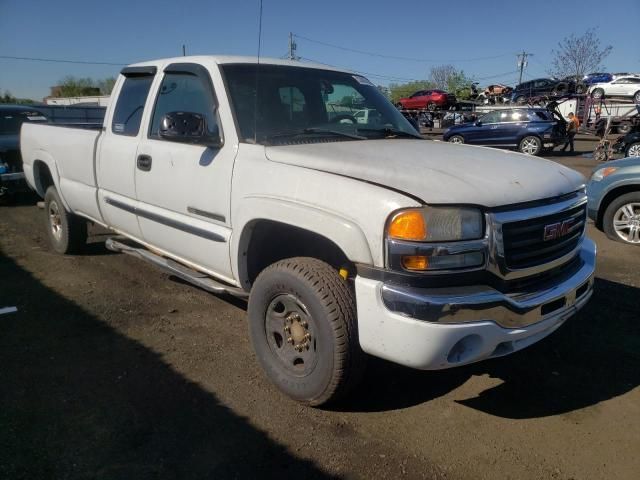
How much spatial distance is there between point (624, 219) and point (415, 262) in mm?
5643

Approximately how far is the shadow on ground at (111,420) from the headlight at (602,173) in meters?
6.07

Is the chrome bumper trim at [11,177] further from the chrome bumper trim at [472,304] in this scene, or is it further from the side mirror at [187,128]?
the chrome bumper trim at [472,304]

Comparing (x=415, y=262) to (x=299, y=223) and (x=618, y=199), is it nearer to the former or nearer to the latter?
(x=299, y=223)

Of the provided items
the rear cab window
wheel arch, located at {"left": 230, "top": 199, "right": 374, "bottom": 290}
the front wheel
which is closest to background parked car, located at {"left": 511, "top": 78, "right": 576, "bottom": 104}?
the front wheel

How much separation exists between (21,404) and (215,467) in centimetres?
133

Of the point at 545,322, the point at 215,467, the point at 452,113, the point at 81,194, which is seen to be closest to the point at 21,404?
the point at 215,467

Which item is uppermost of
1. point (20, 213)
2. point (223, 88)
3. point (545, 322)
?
point (223, 88)

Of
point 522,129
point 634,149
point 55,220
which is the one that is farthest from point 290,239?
point 522,129

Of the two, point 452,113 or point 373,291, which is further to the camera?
point 452,113

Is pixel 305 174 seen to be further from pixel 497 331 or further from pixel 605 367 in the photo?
pixel 605 367

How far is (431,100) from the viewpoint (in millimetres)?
31422

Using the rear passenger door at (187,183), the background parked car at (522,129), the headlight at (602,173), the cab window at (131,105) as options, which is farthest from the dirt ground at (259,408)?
the background parked car at (522,129)

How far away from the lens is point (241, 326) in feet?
13.5

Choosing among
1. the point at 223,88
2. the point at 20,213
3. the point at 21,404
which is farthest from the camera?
the point at 20,213
